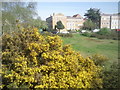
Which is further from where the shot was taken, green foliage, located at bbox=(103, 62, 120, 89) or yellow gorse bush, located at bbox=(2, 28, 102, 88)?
green foliage, located at bbox=(103, 62, 120, 89)

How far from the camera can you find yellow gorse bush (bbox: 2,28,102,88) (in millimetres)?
2635

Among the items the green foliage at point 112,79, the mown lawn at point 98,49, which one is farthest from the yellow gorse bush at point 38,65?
the mown lawn at point 98,49

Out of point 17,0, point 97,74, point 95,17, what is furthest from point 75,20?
point 97,74

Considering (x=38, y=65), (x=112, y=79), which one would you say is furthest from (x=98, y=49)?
(x=38, y=65)

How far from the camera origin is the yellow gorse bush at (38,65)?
2.63 meters

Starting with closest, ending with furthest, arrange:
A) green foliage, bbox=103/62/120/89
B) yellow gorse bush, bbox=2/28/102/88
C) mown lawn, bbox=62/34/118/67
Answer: yellow gorse bush, bbox=2/28/102/88, green foliage, bbox=103/62/120/89, mown lawn, bbox=62/34/118/67

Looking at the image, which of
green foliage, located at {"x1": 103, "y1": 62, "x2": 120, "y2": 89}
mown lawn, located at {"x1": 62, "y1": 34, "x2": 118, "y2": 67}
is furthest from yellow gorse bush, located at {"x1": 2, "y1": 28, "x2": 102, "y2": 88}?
mown lawn, located at {"x1": 62, "y1": 34, "x2": 118, "y2": 67}

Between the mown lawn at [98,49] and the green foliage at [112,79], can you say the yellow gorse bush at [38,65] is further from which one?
the mown lawn at [98,49]

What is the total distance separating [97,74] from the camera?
345cm

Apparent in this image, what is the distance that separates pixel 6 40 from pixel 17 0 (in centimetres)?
750

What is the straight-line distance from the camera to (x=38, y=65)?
2.85 metres

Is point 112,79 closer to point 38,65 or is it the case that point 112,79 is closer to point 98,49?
point 38,65

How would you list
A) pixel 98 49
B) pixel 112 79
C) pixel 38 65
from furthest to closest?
pixel 98 49, pixel 112 79, pixel 38 65

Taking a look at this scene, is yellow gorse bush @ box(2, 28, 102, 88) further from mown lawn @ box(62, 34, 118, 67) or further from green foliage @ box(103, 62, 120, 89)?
mown lawn @ box(62, 34, 118, 67)
